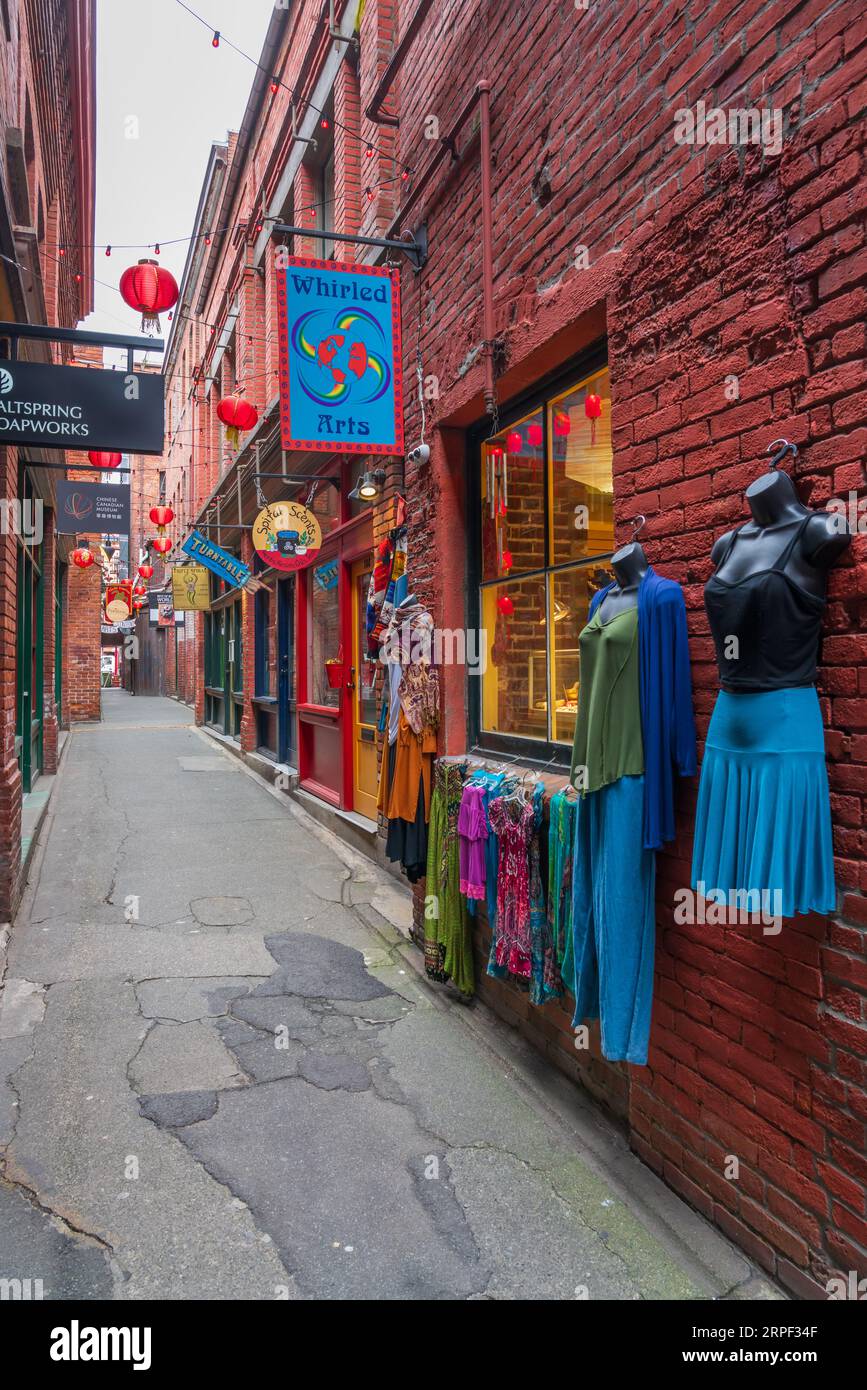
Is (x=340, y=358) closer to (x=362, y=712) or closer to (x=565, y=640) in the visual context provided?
(x=565, y=640)

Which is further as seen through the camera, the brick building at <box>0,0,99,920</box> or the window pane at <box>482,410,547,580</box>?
the brick building at <box>0,0,99,920</box>

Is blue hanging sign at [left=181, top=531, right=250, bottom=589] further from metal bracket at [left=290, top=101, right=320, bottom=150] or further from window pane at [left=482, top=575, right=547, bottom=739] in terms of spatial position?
window pane at [left=482, top=575, right=547, bottom=739]

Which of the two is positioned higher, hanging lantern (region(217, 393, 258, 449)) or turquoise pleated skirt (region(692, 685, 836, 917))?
hanging lantern (region(217, 393, 258, 449))

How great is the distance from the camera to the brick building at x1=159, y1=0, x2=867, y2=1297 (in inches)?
85.5

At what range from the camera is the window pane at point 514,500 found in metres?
4.16

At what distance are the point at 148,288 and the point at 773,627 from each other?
5.44 meters

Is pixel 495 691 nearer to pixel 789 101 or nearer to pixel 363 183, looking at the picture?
pixel 789 101

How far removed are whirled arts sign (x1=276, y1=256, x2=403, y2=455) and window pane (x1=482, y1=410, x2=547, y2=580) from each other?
0.79 metres

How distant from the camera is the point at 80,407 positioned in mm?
5137

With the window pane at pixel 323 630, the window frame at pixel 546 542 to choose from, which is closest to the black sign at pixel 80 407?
the window frame at pixel 546 542

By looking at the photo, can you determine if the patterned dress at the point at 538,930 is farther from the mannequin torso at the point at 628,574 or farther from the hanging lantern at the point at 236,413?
the hanging lantern at the point at 236,413

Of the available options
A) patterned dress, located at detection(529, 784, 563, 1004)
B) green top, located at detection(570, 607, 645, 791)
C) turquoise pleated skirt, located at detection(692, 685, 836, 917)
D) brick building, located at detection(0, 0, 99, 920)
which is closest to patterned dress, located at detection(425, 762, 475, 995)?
patterned dress, located at detection(529, 784, 563, 1004)

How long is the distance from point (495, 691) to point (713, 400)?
2334mm
